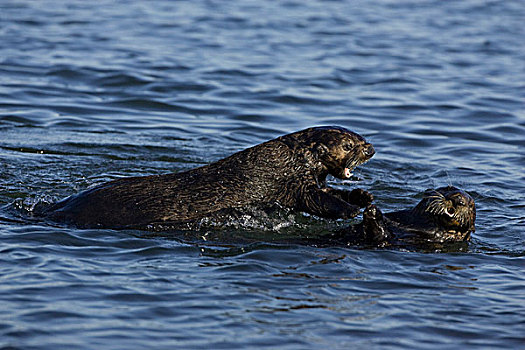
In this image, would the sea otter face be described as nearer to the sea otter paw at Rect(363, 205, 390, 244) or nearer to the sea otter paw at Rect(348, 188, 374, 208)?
the sea otter paw at Rect(348, 188, 374, 208)

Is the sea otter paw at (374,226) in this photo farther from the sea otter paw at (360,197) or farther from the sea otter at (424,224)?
the sea otter paw at (360,197)

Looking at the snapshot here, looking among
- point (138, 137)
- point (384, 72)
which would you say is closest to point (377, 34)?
point (384, 72)

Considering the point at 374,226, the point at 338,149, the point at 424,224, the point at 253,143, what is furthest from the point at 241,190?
the point at 253,143

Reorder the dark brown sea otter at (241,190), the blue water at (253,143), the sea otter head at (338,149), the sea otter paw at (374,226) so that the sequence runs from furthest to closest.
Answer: the sea otter head at (338,149) → the dark brown sea otter at (241,190) → the sea otter paw at (374,226) → the blue water at (253,143)

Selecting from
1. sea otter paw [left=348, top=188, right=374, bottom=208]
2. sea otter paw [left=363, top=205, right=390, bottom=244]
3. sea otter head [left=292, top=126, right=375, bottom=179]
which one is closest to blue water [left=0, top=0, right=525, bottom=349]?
sea otter paw [left=363, top=205, right=390, bottom=244]

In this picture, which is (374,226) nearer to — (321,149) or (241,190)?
(321,149)

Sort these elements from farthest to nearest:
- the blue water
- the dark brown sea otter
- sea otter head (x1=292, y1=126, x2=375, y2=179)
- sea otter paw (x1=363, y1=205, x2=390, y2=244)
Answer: sea otter head (x1=292, y1=126, x2=375, y2=179) → the dark brown sea otter → sea otter paw (x1=363, y1=205, x2=390, y2=244) → the blue water

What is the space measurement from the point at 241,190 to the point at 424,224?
1790mm

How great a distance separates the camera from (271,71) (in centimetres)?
1623

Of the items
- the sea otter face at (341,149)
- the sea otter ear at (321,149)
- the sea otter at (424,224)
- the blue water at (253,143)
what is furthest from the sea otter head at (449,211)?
the sea otter ear at (321,149)

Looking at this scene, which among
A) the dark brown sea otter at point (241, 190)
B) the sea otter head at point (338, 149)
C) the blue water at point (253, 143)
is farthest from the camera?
the sea otter head at point (338, 149)

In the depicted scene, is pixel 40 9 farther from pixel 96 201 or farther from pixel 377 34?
pixel 96 201

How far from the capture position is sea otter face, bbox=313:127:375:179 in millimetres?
8242

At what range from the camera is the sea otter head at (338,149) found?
8242 millimetres
